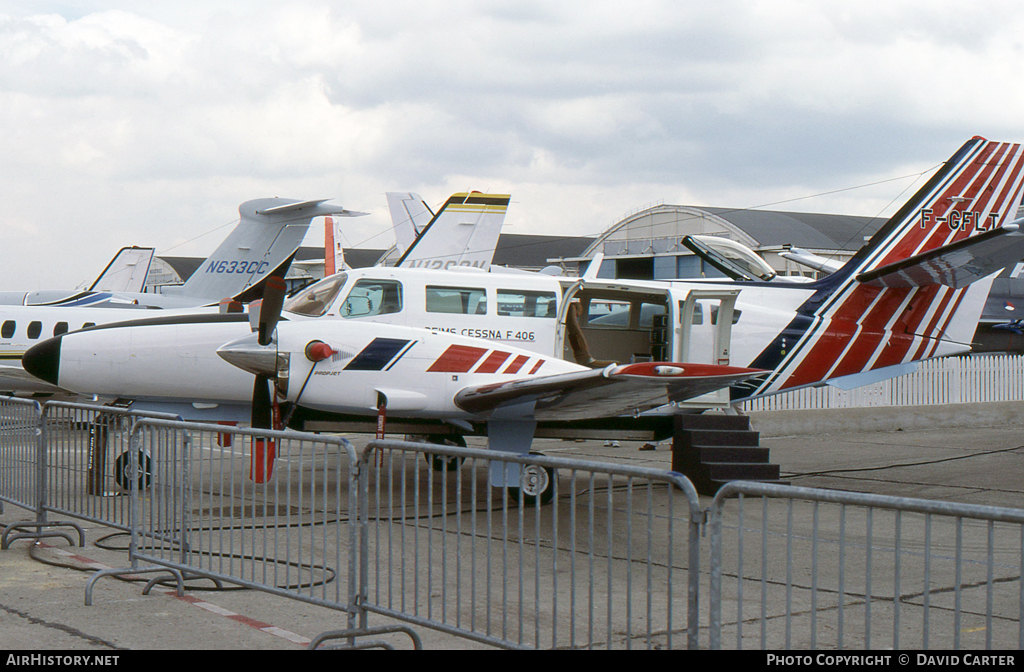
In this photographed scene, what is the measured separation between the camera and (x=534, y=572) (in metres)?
4.93

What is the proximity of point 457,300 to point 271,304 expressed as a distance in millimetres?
2508

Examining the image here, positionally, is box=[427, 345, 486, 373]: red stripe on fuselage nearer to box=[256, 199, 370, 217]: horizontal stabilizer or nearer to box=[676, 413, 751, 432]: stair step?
box=[676, 413, 751, 432]: stair step

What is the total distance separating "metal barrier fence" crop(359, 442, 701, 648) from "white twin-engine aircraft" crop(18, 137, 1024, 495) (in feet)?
9.04

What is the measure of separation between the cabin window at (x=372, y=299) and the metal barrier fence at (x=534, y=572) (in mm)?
4022

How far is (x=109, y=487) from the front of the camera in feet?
24.1

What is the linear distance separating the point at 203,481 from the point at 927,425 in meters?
17.9

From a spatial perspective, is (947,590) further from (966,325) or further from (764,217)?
(764,217)

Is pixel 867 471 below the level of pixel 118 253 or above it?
below

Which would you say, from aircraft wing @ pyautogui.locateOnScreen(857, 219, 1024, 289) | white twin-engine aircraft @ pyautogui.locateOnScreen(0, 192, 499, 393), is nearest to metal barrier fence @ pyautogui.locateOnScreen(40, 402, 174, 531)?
aircraft wing @ pyautogui.locateOnScreen(857, 219, 1024, 289)

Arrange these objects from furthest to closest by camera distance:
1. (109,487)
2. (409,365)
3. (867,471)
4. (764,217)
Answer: (764,217), (867,471), (409,365), (109,487)

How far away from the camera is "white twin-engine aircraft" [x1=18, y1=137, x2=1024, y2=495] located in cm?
993

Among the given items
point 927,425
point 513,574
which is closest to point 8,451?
point 513,574

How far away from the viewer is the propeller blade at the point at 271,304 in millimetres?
9492

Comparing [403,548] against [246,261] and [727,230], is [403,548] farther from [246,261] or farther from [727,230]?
[727,230]
